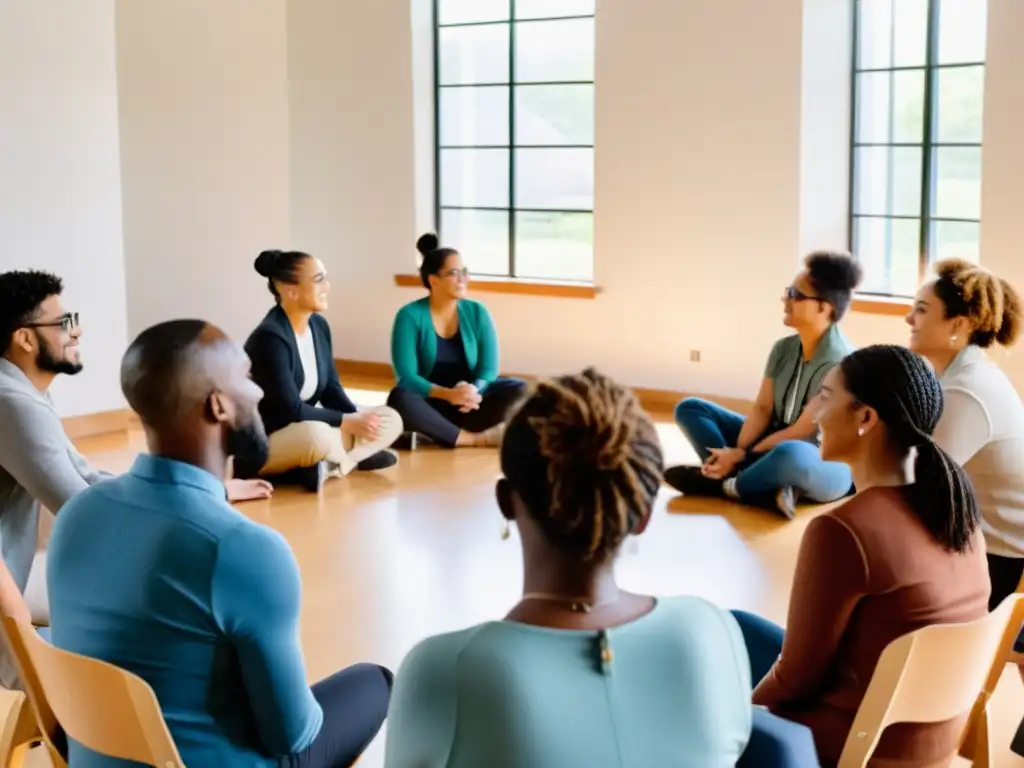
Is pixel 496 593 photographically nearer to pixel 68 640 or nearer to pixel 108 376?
pixel 68 640

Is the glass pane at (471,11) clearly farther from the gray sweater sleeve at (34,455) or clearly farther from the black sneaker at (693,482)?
the gray sweater sleeve at (34,455)

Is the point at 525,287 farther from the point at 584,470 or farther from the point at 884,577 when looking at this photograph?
the point at 584,470

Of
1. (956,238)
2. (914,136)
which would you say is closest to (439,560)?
(956,238)

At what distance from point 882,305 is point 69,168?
14.7 feet

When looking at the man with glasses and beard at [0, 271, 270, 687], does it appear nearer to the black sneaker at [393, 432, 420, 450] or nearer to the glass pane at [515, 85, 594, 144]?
the black sneaker at [393, 432, 420, 450]

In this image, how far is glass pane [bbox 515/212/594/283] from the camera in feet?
31.9

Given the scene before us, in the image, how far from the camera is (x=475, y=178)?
1027 cm

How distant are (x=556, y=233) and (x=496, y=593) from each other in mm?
5158

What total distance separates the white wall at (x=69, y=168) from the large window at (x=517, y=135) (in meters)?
2.87

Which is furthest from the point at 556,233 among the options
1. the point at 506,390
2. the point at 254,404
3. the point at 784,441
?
the point at 254,404

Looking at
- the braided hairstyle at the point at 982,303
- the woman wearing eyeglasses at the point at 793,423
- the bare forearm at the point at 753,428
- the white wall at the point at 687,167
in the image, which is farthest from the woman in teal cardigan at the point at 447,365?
the braided hairstyle at the point at 982,303

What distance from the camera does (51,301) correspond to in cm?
394

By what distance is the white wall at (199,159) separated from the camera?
9766mm

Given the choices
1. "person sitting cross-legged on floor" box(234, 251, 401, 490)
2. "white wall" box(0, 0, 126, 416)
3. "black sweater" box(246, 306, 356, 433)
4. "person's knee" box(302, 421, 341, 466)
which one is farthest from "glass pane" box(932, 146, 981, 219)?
"white wall" box(0, 0, 126, 416)
